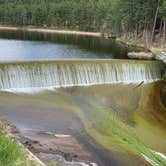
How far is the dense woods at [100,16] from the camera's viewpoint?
4612 cm

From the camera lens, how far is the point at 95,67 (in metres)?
25.1

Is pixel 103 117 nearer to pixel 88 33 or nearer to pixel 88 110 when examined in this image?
pixel 88 110

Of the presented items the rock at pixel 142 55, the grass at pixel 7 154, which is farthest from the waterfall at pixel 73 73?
the grass at pixel 7 154

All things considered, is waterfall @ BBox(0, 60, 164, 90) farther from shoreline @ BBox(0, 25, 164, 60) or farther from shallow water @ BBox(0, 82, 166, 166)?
shoreline @ BBox(0, 25, 164, 60)

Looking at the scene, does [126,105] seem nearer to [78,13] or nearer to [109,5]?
[109,5]

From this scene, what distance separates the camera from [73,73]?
24.0m

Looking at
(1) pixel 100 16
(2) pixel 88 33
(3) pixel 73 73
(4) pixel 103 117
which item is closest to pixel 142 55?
(3) pixel 73 73

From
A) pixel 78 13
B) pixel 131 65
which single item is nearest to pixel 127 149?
pixel 131 65

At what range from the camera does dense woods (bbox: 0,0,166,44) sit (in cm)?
4612

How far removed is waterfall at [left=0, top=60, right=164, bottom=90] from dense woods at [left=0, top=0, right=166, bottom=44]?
15397mm

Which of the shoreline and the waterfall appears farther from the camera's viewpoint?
the shoreline

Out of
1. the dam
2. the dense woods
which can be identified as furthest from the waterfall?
the dense woods

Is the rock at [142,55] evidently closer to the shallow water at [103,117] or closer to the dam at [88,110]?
the dam at [88,110]

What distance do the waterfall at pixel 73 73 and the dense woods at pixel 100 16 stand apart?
606 inches
